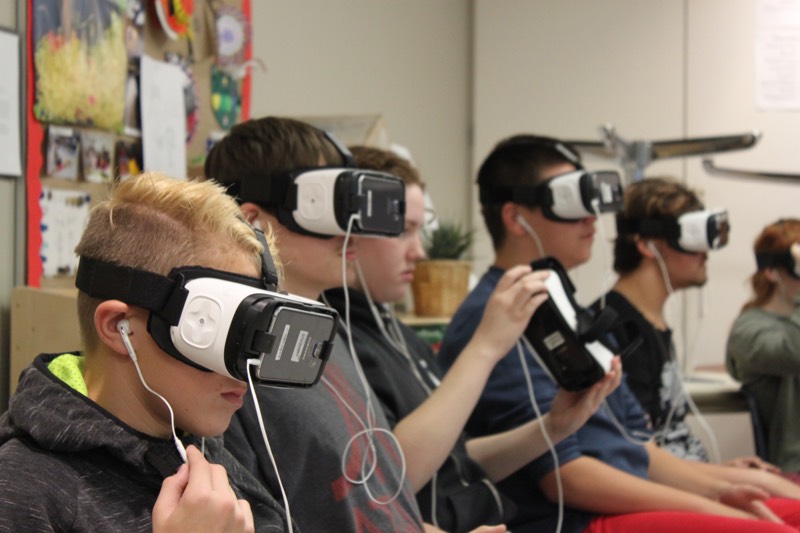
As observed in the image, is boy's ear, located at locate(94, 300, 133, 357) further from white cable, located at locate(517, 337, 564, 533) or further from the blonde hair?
white cable, located at locate(517, 337, 564, 533)

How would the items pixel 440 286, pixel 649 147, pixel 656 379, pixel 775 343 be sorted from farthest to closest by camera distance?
pixel 649 147 → pixel 440 286 → pixel 775 343 → pixel 656 379

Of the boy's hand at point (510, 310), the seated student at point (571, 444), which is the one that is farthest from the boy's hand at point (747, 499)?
the boy's hand at point (510, 310)

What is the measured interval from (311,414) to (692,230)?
1594 millimetres

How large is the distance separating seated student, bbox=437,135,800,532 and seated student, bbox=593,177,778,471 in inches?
9.3

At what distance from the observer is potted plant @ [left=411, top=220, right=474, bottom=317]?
3242mm

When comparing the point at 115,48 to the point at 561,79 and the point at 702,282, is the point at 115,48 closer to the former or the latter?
the point at 702,282

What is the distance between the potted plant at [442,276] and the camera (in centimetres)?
324

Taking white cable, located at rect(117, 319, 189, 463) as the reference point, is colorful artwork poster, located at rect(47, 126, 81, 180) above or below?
above

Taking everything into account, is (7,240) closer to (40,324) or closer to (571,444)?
(40,324)

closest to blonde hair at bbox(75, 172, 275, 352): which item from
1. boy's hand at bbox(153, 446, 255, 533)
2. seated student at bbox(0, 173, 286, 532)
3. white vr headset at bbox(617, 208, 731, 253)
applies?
seated student at bbox(0, 173, 286, 532)

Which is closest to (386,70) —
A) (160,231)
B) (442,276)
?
(442,276)

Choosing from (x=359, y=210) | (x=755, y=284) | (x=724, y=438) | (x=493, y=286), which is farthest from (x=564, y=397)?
(x=724, y=438)

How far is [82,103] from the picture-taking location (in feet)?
6.55

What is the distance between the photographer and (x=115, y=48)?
2092mm
